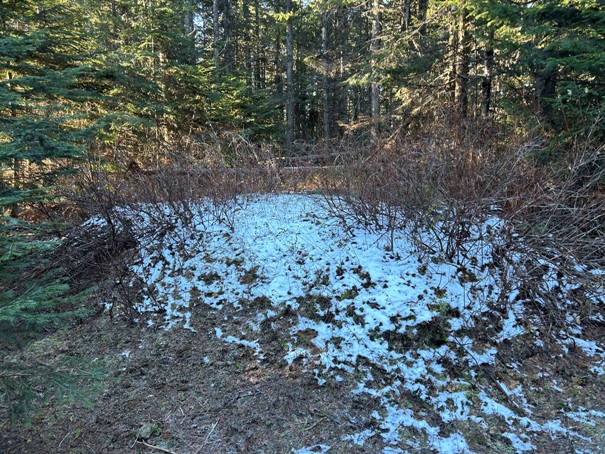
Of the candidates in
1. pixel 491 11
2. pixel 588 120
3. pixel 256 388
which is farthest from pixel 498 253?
pixel 491 11

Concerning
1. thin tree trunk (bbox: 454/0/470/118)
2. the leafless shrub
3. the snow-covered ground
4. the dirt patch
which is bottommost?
the dirt patch

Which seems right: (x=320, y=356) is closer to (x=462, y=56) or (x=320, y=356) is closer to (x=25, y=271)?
(x=25, y=271)

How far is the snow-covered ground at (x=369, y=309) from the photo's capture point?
283 centimetres

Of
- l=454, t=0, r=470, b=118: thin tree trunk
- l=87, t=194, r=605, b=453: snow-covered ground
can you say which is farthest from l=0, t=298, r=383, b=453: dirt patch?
l=454, t=0, r=470, b=118: thin tree trunk

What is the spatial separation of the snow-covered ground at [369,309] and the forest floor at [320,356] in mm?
16

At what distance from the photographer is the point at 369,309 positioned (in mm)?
3885

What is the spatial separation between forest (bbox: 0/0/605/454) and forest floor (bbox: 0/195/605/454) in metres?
0.02

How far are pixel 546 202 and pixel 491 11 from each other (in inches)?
129

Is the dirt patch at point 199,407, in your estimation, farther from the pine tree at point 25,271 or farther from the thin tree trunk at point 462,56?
the thin tree trunk at point 462,56

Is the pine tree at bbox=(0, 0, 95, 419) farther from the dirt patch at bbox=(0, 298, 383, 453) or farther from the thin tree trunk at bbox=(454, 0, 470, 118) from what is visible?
the thin tree trunk at bbox=(454, 0, 470, 118)

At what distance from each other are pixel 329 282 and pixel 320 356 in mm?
1046

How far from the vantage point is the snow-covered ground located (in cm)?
283

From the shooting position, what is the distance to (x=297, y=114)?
23219 millimetres

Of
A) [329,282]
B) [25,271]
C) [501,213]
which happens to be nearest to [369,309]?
[329,282]
